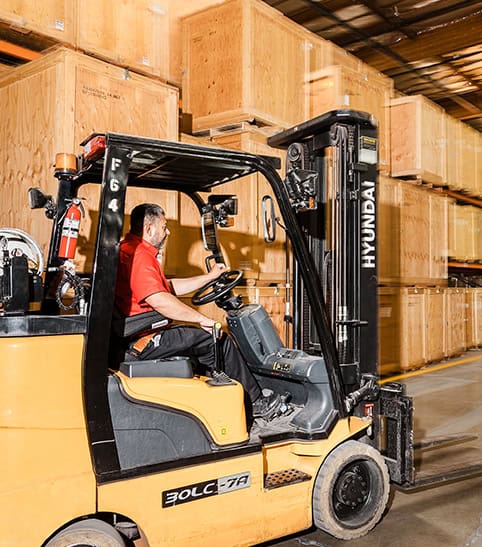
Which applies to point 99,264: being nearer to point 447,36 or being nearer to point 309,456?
point 309,456

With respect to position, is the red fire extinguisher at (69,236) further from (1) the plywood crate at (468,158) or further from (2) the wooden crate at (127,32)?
(1) the plywood crate at (468,158)

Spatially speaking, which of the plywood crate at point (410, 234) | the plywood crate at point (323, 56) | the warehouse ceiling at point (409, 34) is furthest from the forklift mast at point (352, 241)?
the warehouse ceiling at point (409, 34)

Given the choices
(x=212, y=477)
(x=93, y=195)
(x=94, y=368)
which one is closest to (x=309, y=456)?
(x=212, y=477)

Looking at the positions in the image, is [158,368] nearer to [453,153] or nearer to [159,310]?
[159,310]

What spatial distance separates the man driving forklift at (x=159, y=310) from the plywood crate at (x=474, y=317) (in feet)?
27.4

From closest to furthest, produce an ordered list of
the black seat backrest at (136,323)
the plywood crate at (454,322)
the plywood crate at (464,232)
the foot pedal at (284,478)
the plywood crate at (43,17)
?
the black seat backrest at (136,323) < the foot pedal at (284,478) < the plywood crate at (43,17) < the plywood crate at (454,322) < the plywood crate at (464,232)

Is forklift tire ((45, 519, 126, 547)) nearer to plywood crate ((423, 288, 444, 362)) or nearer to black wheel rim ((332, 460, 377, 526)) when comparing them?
black wheel rim ((332, 460, 377, 526))

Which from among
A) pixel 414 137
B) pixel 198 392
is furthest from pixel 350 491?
pixel 414 137

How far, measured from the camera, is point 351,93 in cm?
620

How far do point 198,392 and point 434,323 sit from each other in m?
6.98

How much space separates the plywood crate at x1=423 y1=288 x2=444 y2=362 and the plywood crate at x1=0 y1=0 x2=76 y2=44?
619cm

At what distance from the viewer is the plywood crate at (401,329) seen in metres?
7.72

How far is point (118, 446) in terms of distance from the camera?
236 cm

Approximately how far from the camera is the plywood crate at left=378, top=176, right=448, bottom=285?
7.75 m
